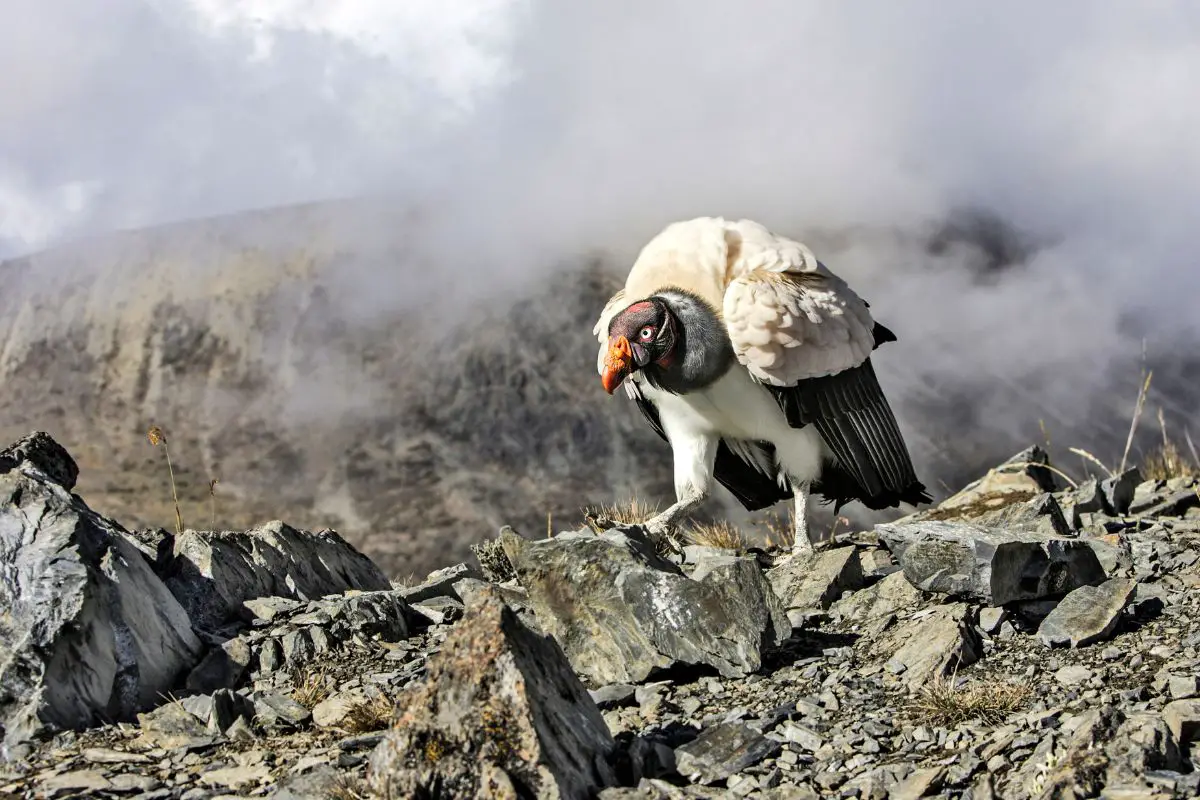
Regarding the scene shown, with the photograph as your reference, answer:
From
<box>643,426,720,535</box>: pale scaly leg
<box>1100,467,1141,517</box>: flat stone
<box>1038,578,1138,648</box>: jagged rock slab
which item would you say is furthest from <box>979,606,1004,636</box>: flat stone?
<box>1100,467,1141,517</box>: flat stone

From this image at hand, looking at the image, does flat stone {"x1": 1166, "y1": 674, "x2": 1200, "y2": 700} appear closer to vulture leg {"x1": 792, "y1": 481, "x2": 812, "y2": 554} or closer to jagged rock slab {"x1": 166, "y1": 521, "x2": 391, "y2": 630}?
vulture leg {"x1": 792, "y1": 481, "x2": 812, "y2": 554}

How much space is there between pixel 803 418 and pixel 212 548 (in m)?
3.28

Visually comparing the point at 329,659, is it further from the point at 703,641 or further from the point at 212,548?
the point at 703,641

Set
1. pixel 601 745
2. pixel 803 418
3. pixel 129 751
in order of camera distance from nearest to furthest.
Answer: pixel 601 745, pixel 129 751, pixel 803 418

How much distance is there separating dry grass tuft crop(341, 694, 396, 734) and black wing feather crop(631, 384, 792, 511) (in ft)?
11.9

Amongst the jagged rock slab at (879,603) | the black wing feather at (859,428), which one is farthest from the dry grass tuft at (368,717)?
the black wing feather at (859,428)

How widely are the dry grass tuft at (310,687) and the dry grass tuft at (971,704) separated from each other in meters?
2.32

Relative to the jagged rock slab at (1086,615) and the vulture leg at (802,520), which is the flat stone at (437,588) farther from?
the jagged rock slab at (1086,615)

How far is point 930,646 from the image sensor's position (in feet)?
16.6

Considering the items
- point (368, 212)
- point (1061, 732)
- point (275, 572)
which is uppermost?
point (368, 212)

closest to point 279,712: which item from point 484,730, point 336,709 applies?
point 336,709

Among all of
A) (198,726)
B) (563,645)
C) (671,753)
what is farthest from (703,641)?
(198,726)

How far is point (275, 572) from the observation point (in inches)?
257

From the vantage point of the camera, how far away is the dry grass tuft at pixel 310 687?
190 inches
